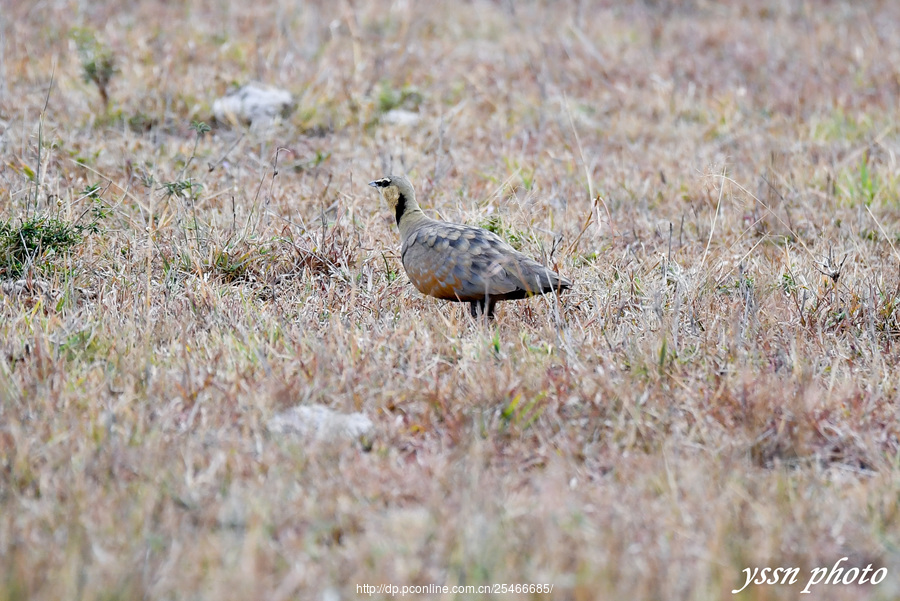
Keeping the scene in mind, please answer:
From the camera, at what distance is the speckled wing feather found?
4.78 meters

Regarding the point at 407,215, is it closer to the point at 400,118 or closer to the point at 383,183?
the point at 383,183

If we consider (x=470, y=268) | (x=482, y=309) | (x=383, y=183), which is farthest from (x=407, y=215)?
(x=470, y=268)

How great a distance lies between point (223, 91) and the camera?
8969mm

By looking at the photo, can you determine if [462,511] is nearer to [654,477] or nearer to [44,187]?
[654,477]

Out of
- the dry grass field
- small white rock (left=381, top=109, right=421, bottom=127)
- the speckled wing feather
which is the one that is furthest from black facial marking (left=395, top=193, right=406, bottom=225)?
small white rock (left=381, top=109, right=421, bottom=127)

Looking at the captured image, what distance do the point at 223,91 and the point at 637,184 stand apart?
3.99m

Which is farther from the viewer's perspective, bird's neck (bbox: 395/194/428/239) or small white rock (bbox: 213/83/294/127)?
small white rock (bbox: 213/83/294/127)

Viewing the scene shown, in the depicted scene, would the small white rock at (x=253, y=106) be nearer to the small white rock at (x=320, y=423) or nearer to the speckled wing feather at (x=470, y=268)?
the speckled wing feather at (x=470, y=268)

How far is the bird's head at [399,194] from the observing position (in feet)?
19.2

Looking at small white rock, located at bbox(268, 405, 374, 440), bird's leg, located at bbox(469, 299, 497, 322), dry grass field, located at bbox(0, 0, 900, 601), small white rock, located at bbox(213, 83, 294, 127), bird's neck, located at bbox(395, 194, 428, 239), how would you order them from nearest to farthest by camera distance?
1. dry grass field, located at bbox(0, 0, 900, 601)
2. small white rock, located at bbox(268, 405, 374, 440)
3. bird's leg, located at bbox(469, 299, 497, 322)
4. bird's neck, located at bbox(395, 194, 428, 239)
5. small white rock, located at bbox(213, 83, 294, 127)

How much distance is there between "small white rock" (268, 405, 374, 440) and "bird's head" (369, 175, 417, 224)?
2.16 metres

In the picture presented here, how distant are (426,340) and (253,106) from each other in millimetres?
4669

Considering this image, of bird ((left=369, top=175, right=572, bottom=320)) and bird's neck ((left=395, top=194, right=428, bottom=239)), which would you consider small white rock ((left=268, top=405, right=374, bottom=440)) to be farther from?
bird's neck ((left=395, top=194, right=428, bottom=239))

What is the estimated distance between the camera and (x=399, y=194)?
5.88 m
